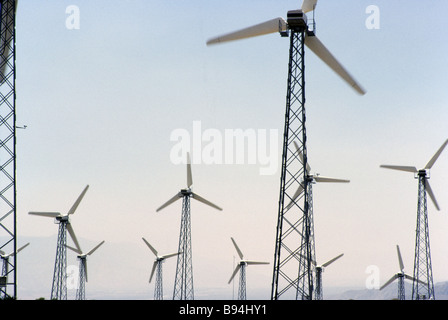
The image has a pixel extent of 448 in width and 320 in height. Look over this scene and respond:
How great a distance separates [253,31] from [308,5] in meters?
4.24

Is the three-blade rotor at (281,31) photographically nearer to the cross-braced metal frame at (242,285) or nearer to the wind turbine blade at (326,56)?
the wind turbine blade at (326,56)

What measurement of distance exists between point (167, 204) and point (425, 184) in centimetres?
2939

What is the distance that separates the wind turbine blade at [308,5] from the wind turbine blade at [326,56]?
2416 millimetres

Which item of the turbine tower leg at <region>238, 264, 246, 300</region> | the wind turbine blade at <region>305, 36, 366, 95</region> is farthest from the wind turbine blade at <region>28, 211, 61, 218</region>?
the wind turbine blade at <region>305, 36, 366, 95</region>

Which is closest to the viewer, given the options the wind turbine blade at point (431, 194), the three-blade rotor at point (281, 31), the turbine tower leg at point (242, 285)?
the three-blade rotor at point (281, 31)

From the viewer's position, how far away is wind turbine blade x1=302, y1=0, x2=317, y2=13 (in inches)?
1591

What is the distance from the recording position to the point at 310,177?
227 feet

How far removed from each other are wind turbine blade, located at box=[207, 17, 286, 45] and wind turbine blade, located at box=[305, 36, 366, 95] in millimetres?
2186

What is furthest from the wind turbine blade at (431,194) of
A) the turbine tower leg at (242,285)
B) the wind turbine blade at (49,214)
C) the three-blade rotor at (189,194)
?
the wind turbine blade at (49,214)

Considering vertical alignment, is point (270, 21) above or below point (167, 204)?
above

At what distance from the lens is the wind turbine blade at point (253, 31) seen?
38.7 m

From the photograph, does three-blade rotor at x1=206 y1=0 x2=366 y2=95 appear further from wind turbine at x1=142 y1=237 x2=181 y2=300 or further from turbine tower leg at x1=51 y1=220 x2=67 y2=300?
wind turbine at x1=142 y1=237 x2=181 y2=300
